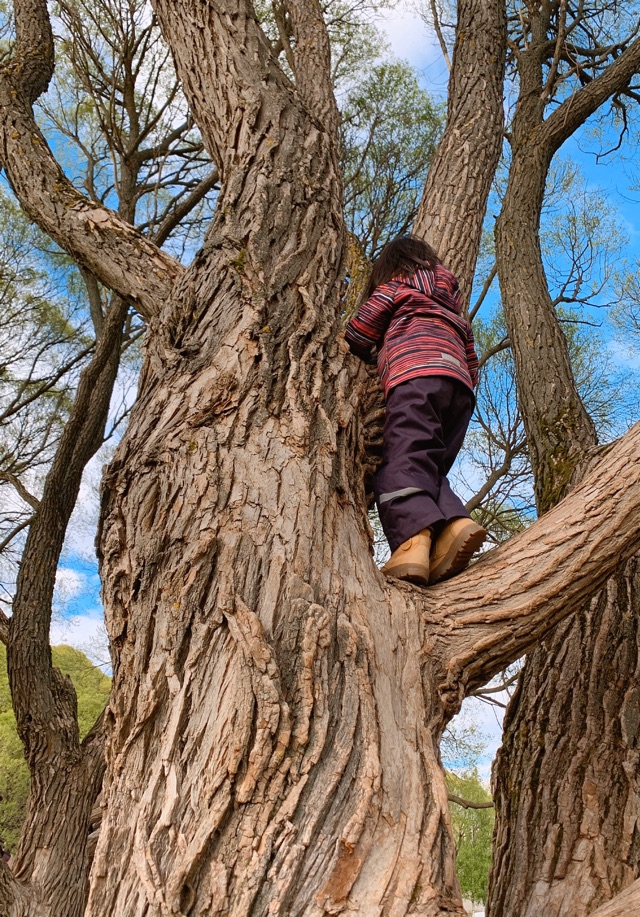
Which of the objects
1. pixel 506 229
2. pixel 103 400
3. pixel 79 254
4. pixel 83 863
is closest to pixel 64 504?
pixel 103 400

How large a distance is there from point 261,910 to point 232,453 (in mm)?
788

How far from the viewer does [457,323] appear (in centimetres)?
220

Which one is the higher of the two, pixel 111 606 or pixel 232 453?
pixel 232 453

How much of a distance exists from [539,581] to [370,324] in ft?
3.13

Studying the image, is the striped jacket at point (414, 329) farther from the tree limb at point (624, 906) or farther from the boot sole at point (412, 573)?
the tree limb at point (624, 906)

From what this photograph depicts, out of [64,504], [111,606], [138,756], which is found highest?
[64,504]

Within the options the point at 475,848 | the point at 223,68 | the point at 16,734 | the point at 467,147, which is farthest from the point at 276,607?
the point at 475,848

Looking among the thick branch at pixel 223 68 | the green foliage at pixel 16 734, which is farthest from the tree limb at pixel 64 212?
the green foliage at pixel 16 734

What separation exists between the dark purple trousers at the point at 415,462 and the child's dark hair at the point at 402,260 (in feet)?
1.56

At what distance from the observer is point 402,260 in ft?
7.55

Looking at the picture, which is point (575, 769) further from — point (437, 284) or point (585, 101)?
point (585, 101)

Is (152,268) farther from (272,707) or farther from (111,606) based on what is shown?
(272,707)

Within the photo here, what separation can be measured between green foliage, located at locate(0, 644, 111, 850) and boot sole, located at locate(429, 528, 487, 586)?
8.80 metres

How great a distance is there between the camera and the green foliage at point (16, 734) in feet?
32.9
